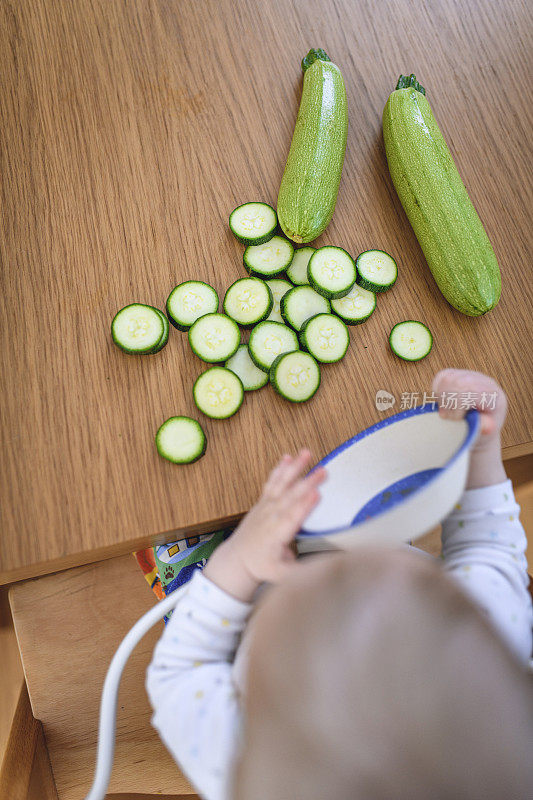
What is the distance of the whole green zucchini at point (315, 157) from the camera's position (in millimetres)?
1093

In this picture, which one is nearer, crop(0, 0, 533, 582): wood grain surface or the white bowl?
the white bowl

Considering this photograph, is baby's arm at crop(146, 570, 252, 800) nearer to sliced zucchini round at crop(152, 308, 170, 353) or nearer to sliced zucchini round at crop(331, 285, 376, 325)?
sliced zucchini round at crop(152, 308, 170, 353)

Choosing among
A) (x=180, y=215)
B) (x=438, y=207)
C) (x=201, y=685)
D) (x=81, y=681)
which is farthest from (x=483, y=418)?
(x=81, y=681)

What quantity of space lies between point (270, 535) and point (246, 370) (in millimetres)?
385

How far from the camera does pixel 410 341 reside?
109 centimetres

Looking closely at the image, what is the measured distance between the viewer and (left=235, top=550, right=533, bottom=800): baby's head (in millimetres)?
597

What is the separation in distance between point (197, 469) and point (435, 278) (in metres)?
0.65

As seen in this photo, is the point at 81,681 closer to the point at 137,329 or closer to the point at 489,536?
the point at 137,329

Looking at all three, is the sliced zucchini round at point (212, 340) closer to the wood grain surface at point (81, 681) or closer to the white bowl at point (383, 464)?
the white bowl at point (383, 464)

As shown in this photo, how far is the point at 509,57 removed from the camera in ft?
4.50

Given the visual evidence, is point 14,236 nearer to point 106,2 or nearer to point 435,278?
point 106,2

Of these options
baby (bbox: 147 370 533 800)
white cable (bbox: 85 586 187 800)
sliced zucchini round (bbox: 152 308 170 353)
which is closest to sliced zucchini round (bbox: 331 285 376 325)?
sliced zucchini round (bbox: 152 308 170 353)

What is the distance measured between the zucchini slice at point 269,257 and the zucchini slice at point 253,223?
15 millimetres

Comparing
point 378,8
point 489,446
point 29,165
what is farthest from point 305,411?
point 378,8
